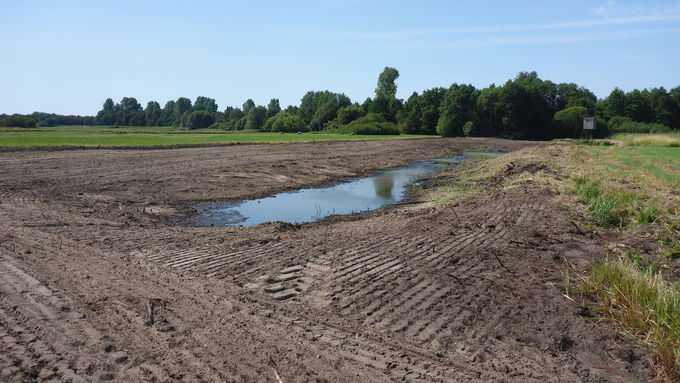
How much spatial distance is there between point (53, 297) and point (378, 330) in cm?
370

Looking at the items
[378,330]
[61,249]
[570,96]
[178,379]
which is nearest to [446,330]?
[378,330]

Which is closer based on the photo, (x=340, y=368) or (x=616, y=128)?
(x=340, y=368)

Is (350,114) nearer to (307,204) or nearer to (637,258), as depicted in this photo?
(307,204)

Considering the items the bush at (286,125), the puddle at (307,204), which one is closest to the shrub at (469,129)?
the bush at (286,125)

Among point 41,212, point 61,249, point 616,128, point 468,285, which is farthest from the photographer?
point 616,128

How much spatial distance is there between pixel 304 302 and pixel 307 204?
396 inches

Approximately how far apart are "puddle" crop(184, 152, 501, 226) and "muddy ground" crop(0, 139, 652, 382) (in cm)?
204

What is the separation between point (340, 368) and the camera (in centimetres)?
430

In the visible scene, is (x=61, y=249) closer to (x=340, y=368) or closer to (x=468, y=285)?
(x=340, y=368)

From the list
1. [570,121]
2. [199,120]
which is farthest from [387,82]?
[199,120]

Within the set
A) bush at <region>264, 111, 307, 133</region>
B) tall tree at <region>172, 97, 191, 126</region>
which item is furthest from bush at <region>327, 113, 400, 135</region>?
tall tree at <region>172, 97, 191, 126</region>

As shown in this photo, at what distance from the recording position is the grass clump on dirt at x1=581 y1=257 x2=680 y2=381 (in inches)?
179

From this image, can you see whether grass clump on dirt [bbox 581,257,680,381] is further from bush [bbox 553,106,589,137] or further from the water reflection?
bush [bbox 553,106,589,137]

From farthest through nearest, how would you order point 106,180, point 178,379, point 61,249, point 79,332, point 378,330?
point 106,180
point 61,249
point 378,330
point 79,332
point 178,379
